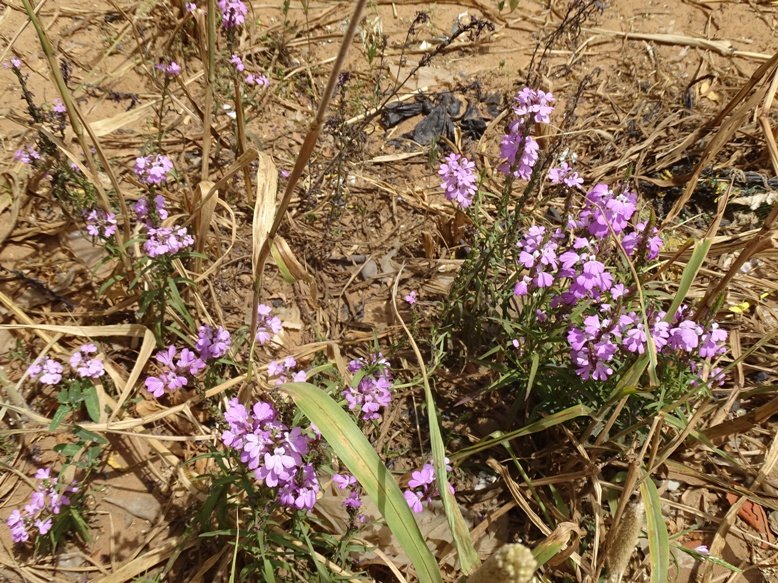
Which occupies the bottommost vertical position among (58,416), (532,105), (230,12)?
(58,416)

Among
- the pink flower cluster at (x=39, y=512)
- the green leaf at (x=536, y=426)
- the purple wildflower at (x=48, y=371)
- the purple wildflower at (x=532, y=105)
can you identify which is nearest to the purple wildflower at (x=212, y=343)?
the purple wildflower at (x=48, y=371)

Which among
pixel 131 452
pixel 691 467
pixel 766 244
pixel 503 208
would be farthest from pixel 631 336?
pixel 131 452

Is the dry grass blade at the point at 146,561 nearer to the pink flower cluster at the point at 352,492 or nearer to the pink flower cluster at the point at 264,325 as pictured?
the pink flower cluster at the point at 352,492

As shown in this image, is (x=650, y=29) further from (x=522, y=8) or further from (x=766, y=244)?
(x=766, y=244)

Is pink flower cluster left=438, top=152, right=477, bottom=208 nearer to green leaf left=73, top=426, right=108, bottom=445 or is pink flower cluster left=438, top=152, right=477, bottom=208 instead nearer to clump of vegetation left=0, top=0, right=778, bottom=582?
clump of vegetation left=0, top=0, right=778, bottom=582

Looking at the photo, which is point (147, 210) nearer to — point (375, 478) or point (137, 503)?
point (137, 503)

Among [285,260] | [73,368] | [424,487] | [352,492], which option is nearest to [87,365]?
[73,368]
